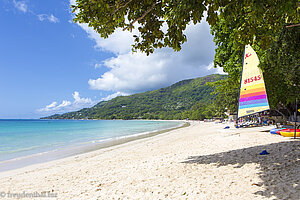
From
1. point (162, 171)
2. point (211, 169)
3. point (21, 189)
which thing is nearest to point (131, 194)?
point (162, 171)

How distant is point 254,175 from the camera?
4305 mm

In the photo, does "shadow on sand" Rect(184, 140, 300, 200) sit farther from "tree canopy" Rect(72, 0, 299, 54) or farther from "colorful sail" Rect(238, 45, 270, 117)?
"tree canopy" Rect(72, 0, 299, 54)

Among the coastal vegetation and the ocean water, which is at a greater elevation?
the coastal vegetation

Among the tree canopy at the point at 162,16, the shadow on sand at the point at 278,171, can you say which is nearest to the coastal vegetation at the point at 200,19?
the tree canopy at the point at 162,16

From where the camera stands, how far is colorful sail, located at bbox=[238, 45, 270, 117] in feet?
23.4

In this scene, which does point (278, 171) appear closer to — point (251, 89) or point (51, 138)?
point (251, 89)

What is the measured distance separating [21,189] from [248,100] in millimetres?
8717

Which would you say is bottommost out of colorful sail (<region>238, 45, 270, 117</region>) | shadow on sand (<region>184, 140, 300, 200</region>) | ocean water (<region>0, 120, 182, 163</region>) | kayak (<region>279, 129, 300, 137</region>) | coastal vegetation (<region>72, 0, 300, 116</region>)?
ocean water (<region>0, 120, 182, 163</region>)

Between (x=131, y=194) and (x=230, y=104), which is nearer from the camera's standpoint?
(x=131, y=194)

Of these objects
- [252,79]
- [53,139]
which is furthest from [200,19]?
[53,139]

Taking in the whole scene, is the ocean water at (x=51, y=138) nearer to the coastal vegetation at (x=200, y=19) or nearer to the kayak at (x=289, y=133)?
the coastal vegetation at (x=200, y=19)

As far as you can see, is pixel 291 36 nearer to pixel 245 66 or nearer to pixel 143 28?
pixel 245 66

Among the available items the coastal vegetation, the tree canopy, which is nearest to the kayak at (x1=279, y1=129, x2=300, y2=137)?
the coastal vegetation

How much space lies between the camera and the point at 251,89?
294 inches
